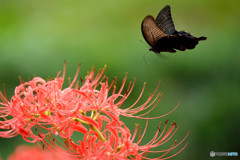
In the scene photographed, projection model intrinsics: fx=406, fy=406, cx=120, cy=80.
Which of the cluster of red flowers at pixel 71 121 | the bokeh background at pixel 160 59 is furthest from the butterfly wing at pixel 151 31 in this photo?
the bokeh background at pixel 160 59

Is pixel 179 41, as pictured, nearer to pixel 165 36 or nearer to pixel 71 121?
pixel 165 36

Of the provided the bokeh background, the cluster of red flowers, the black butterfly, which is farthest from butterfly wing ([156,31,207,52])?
the bokeh background

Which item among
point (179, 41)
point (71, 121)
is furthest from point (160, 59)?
point (71, 121)

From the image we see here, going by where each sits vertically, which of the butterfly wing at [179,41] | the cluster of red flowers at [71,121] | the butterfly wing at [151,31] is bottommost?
the cluster of red flowers at [71,121]

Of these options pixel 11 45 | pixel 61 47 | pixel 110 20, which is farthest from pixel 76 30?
pixel 11 45

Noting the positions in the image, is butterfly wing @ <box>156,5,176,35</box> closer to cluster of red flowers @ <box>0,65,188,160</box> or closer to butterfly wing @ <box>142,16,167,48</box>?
butterfly wing @ <box>142,16,167,48</box>

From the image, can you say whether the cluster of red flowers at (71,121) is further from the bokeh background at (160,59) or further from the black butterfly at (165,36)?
the bokeh background at (160,59)
